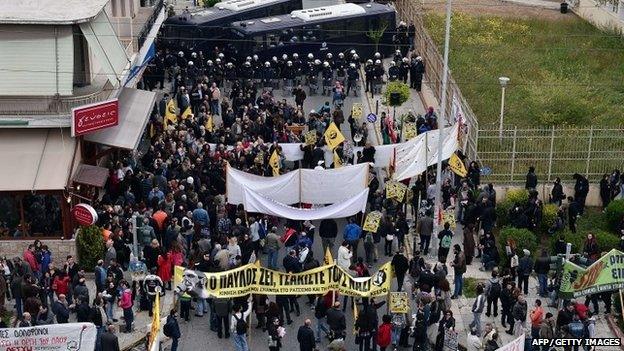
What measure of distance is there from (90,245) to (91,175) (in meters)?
2.42

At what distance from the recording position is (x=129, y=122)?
28859mm

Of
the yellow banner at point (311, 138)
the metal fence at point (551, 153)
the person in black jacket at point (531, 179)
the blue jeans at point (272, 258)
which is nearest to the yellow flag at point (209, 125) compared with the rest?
the yellow banner at point (311, 138)

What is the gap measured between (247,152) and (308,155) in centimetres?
172

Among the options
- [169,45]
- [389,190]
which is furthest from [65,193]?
[169,45]

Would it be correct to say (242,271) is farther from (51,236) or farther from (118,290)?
(51,236)

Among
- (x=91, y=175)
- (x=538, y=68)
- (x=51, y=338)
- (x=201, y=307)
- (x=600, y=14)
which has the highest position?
(x=600, y=14)

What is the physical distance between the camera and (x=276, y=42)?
4097 centimetres

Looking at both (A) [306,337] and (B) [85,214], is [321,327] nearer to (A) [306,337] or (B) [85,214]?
(A) [306,337]

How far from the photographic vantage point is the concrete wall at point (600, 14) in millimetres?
46719

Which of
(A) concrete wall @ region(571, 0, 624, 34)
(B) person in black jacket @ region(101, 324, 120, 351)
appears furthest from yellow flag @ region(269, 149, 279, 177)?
(A) concrete wall @ region(571, 0, 624, 34)

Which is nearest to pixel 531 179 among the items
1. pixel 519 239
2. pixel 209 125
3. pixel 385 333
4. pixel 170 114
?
pixel 519 239

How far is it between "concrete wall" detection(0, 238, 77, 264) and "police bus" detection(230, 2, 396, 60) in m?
17.4

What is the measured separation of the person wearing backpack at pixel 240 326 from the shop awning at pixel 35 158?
6422 mm

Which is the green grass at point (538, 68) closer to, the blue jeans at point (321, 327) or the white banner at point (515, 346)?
the blue jeans at point (321, 327)
